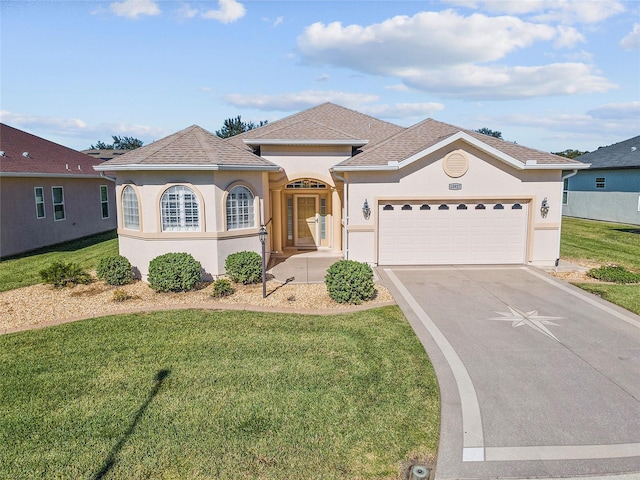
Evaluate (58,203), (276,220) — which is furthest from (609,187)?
(58,203)

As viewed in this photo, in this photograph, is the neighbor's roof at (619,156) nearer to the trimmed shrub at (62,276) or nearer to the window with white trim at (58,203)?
the trimmed shrub at (62,276)

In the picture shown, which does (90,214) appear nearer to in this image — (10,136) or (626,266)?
(10,136)

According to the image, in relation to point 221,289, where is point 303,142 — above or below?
above

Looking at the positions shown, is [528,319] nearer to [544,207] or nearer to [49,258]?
[544,207]

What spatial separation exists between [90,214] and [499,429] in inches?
919

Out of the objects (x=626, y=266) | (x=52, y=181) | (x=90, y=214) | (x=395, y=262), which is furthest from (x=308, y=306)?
(x=90, y=214)

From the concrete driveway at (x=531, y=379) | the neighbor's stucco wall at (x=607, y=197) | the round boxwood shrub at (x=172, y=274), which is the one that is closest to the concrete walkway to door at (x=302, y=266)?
the round boxwood shrub at (x=172, y=274)

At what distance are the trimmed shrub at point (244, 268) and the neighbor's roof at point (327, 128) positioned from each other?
493 centimetres

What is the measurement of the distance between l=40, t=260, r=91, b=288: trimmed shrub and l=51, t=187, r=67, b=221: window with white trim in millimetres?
8994

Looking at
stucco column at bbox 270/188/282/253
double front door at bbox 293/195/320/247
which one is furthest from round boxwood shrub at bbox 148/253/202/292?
double front door at bbox 293/195/320/247

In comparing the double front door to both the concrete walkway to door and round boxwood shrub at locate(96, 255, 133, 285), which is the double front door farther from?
round boxwood shrub at locate(96, 255, 133, 285)

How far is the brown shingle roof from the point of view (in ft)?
45.6

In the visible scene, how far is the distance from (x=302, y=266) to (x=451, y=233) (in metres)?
5.29

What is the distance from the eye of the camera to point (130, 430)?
550 centimetres
